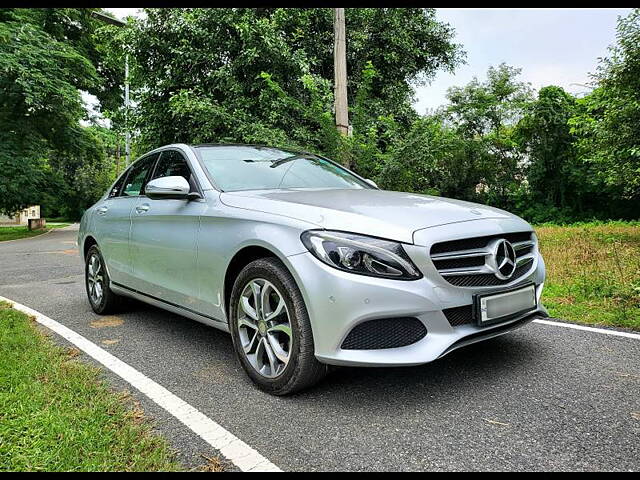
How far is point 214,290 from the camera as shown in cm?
328

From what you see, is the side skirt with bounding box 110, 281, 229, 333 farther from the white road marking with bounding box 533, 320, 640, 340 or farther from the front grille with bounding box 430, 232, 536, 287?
the white road marking with bounding box 533, 320, 640, 340

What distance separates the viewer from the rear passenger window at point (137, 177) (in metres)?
4.61

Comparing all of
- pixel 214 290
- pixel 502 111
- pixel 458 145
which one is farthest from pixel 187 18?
pixel 502 111

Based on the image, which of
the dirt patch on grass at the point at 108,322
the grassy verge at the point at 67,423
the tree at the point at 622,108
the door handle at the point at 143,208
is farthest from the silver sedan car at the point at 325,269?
the tree at the point at 622,108

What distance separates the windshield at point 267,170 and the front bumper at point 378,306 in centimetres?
122

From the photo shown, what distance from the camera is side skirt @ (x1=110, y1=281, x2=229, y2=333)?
132 inches

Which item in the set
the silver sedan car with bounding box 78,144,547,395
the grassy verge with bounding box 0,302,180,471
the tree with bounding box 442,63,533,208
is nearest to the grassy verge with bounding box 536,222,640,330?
the silver sedan car with bounding box 78,144,547,395

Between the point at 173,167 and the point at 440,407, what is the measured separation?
282 centimetres

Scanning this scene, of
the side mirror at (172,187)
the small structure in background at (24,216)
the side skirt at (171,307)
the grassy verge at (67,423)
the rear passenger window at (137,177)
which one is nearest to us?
the grassy verge at (67,423)

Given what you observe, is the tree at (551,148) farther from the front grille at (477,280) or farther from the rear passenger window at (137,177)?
the front grille at (477,280)

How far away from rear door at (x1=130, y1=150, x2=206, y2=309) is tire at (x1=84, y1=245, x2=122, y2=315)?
0.75m

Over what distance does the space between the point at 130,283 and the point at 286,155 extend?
70.4 inches
